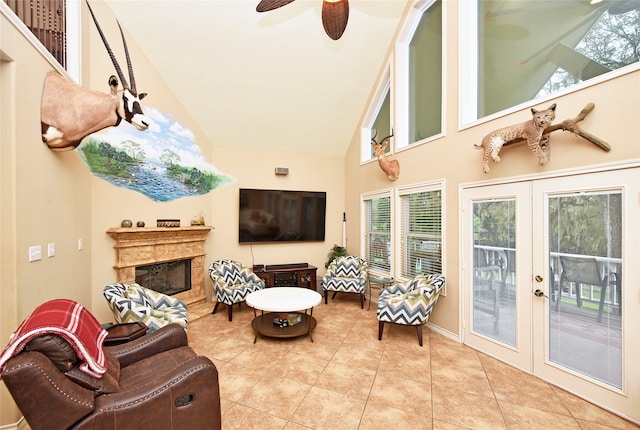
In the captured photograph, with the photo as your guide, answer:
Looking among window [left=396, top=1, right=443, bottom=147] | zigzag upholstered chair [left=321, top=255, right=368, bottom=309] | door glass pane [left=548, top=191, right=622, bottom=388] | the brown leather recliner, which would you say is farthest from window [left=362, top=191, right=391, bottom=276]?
the brown leather recliner

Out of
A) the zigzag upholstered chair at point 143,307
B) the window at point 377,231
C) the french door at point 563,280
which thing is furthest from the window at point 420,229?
the zigzag upholstered chair at point 143,307

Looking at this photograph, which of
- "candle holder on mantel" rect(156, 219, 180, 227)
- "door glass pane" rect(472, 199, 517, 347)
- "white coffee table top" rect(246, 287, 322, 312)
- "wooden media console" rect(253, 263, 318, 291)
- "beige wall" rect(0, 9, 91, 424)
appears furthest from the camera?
"wooden media console" rect(253, 263, 318, 291)

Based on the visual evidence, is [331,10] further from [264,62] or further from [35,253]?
[35,253]

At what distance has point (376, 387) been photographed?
2484 mm

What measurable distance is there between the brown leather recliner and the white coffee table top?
1.42 metres

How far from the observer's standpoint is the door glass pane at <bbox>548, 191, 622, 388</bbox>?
220cm

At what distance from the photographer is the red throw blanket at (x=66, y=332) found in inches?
50.6

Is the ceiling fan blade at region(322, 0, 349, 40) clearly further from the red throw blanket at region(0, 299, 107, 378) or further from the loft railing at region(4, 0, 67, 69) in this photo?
→ the red throw blanket at region(0, 299, 107, 378)

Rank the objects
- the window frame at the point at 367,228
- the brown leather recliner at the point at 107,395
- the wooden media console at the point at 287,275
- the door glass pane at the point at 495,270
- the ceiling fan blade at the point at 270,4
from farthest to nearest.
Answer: the wooden media console at the point at 287,275 < the window frame at the point at 367,228 < the door glass pane at the point at 495,270 < the ceiling fan blade at the point at 270,4 < the brown leather recliner at the point at 107,395

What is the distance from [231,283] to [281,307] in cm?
151

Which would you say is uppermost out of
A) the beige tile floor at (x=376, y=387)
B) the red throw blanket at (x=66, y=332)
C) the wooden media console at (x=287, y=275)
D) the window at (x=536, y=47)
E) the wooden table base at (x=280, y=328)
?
the window at (x=536, y=47)

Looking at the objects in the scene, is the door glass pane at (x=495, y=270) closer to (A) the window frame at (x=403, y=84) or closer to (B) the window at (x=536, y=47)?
(B) the window at (x=536, y=47)

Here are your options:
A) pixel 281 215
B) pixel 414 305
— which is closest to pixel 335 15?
pixel 414 305

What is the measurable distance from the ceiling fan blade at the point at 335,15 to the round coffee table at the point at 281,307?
2.98 m
